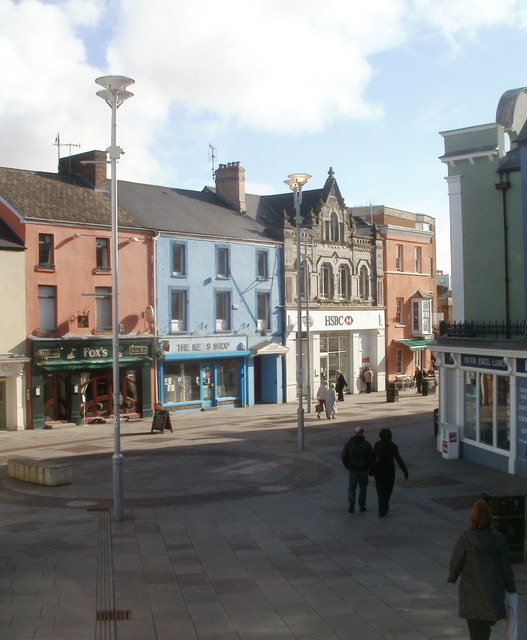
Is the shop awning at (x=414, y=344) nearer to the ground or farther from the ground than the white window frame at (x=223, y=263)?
nearer to the ground

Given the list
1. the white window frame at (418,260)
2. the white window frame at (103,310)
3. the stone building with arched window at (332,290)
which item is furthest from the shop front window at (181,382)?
the white window frame at (418,260)

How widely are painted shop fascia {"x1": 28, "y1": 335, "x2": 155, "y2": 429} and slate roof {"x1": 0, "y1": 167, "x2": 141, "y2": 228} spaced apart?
538 centimetres

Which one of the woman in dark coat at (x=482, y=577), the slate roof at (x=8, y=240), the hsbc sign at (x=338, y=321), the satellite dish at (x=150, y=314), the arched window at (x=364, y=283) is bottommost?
the woman in dark coat at (x=482, y=577)

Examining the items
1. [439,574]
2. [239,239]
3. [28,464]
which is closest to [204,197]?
[239,239]

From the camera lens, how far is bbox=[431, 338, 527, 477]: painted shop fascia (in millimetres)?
20891

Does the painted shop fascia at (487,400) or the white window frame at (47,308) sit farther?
the white window frame at (47,308)

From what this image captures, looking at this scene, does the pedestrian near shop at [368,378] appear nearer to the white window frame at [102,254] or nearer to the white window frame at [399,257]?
the white window frame at [399,257]

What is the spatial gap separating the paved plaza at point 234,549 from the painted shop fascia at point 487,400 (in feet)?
2.08

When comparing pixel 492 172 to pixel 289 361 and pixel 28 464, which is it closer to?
pixel 28 464

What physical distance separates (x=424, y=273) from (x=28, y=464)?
4084cm

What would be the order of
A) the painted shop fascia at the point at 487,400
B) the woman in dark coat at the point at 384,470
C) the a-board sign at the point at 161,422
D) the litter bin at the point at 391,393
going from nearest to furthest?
the woman in dark coat at the point at 384,470 < the painted shop fascia at the point at 487,400 < the a-board sign at the point at 161,422 < the litter bin at the point at 391,393

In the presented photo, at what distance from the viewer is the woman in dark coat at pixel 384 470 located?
54.1ft

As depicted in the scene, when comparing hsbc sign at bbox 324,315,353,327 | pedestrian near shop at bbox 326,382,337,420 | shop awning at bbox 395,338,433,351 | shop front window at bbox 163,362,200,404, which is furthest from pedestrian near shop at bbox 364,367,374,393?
pedestrian near shop at bbox 326,382,337,420

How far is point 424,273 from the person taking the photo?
187 feet
